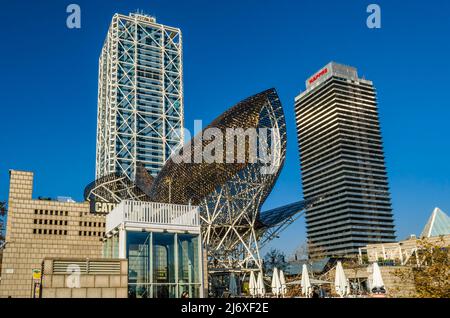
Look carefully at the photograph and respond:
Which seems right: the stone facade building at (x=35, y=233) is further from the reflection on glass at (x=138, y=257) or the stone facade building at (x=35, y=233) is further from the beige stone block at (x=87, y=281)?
the beige stone block at (x=87, y=281)

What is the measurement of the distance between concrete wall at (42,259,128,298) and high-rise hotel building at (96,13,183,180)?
443 ft

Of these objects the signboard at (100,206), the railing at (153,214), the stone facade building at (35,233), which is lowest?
the railing at (153,214)

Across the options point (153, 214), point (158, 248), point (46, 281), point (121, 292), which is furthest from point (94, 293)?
point (153, 214)

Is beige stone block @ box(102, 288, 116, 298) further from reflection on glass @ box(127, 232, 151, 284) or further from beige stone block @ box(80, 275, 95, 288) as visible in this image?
reflection on glass @ box(127, 232, 151, 284)

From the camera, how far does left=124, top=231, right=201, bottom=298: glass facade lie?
2067cm

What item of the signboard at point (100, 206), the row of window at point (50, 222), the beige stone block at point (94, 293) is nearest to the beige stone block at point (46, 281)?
the beige stone block at point (94, 293)

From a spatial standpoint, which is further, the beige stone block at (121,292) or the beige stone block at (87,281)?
the beige stone block at (121,292)

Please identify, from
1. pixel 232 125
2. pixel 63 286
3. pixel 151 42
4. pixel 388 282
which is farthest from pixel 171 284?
pixel 151 42

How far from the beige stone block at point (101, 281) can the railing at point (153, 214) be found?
633 centimetres

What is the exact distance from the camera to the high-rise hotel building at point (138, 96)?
15225cm

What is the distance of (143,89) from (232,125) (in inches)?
4400

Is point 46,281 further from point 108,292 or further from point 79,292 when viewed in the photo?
point 108,292

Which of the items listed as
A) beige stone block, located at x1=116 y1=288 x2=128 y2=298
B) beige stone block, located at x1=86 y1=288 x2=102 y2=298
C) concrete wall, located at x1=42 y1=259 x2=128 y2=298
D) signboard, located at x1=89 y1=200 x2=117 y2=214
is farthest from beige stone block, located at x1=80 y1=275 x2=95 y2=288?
signboard, located at x1=89 y1=200 x2=117 y2=214

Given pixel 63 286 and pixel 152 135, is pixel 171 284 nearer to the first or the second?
pixel 63 286
